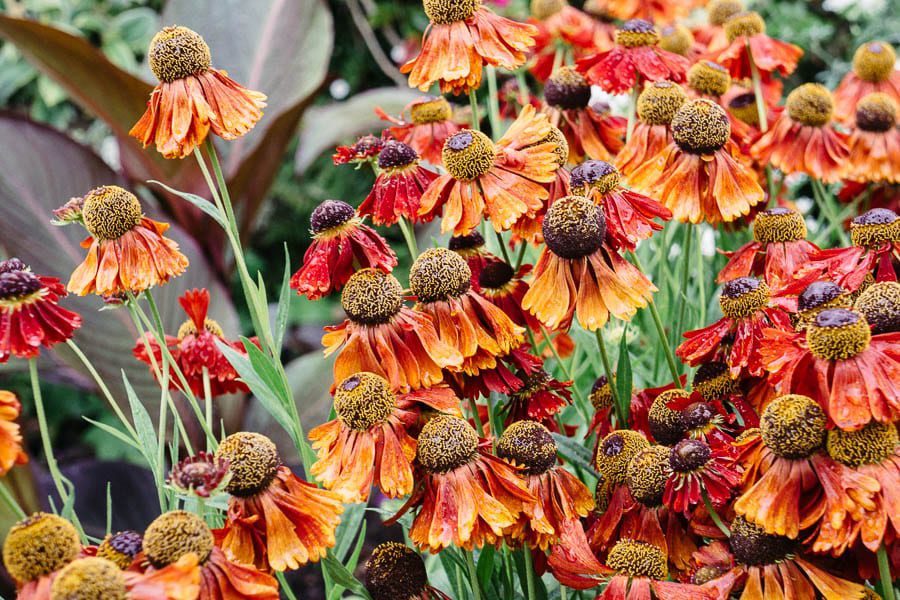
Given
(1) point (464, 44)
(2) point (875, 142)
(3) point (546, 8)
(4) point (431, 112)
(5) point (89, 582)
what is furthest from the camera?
(3) point (546, 8)

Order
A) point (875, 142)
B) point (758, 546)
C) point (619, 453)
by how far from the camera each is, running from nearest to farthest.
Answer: point (758, 546), point (619, 453), point (875, 142)

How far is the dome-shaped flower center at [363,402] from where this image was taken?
1.89 ft

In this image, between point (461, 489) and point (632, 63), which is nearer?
point (461, 489)

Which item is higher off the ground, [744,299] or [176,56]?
[176,56]

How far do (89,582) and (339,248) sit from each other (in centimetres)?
31


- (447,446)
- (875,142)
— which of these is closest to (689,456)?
(447,446)

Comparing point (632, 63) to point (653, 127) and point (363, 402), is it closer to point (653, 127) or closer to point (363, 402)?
point (653, 127)

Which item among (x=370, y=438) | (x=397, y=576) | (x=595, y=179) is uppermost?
(x=595, y=179)

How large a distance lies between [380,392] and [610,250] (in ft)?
0.61

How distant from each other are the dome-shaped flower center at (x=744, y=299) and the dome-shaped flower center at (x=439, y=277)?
19cm

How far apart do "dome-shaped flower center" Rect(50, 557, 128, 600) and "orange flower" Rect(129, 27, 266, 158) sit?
0.30m

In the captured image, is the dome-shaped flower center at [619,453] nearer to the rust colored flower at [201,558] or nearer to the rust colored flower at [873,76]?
the rust colored flower at [201,558]

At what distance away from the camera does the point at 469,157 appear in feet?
2.21

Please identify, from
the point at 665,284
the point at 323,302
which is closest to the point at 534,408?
the point at 665,284
